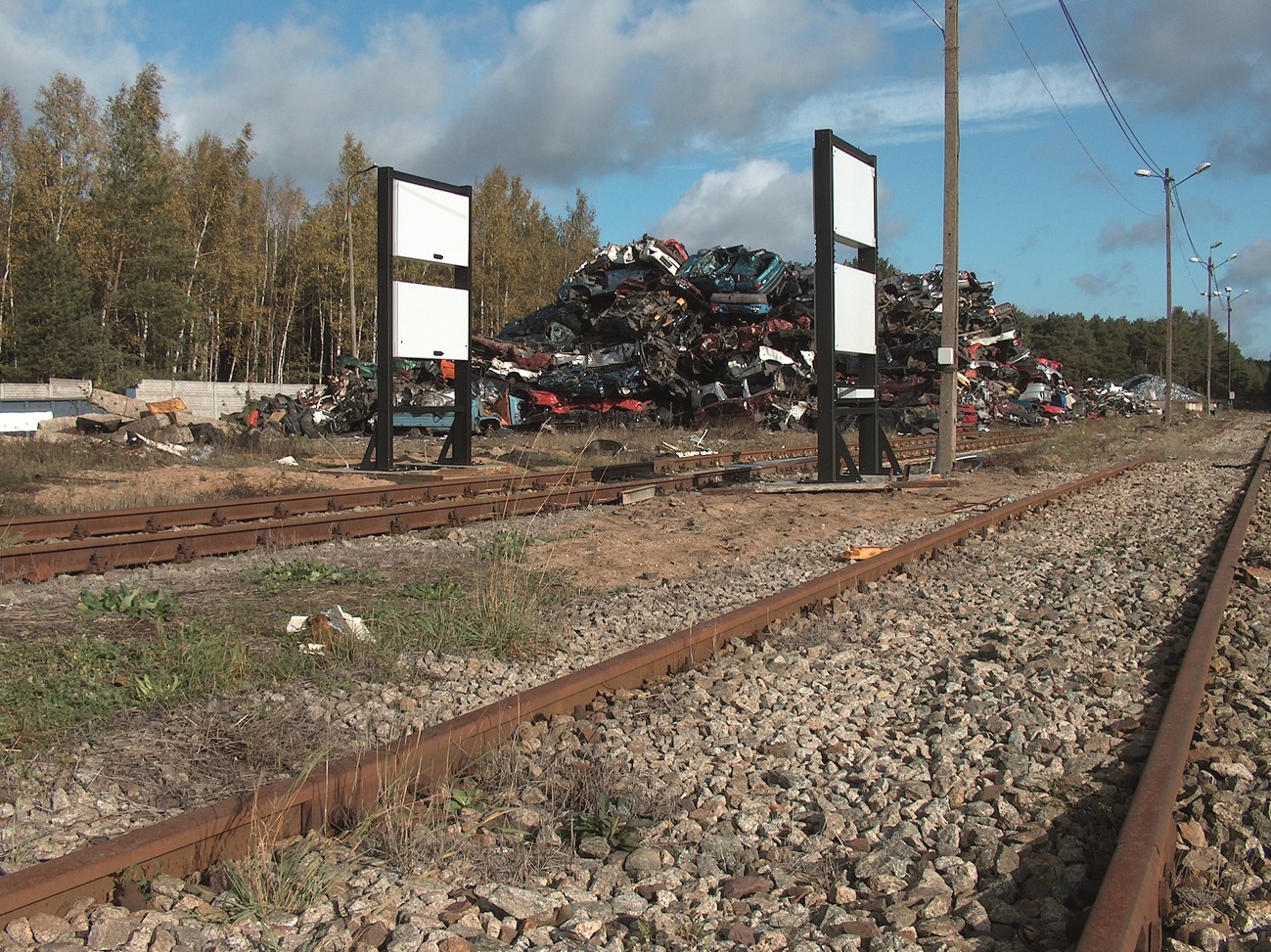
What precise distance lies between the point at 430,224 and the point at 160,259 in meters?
31.3

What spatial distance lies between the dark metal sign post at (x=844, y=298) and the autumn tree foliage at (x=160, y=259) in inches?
786

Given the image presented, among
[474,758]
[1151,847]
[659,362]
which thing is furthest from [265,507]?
[659,362]

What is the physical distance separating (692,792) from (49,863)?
6.57 ft

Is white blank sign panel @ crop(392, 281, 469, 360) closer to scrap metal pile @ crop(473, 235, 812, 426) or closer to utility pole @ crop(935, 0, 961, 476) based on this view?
utility pole @ crop(935, 0, 961, 476)

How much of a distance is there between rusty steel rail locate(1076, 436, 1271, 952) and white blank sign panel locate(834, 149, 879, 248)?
390 inches

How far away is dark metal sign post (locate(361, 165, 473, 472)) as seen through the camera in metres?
15.1

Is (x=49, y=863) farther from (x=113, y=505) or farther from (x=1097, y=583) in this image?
(x=113, y=505)

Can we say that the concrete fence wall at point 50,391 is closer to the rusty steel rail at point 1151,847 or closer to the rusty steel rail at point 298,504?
the rusty steel rail at point 298,504

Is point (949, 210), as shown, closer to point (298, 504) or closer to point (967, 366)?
point (298, 504)

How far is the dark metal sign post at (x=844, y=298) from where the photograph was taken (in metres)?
13.5

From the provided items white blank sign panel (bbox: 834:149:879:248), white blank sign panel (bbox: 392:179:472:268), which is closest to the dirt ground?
white blank sign panel (bbox: 392:179:472:268)

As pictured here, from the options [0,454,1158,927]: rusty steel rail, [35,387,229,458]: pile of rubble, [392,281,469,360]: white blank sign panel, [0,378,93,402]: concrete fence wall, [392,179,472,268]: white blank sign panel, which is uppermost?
[392,179,472,268]: white blank sign panel

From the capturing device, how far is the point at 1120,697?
4676 millimetres

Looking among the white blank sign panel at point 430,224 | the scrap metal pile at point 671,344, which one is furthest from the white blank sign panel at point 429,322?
the scrap metal pile at point 671,344
